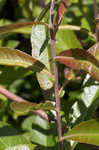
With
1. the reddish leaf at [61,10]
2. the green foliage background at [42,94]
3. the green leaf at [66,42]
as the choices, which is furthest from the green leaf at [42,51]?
the green leaf at [66,42]

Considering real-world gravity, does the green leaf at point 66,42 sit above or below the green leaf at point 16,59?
below

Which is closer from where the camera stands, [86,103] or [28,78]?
[86,103]

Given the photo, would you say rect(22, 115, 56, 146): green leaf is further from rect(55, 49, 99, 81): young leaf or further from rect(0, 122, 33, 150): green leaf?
rect(55, 49, 99, 81): young leaf

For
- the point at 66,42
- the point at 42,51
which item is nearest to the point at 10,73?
the point at 66,42

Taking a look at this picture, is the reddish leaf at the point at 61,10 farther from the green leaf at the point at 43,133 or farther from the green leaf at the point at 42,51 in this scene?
the green leaf at the point at 43,133

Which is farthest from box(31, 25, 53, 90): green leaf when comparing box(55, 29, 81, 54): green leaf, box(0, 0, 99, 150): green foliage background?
box(55, 29, 81, 54): green leaf

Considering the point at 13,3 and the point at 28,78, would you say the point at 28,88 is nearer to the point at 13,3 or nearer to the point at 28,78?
the point at 28,78

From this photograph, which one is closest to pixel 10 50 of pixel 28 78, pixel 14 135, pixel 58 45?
pixel 14 135
